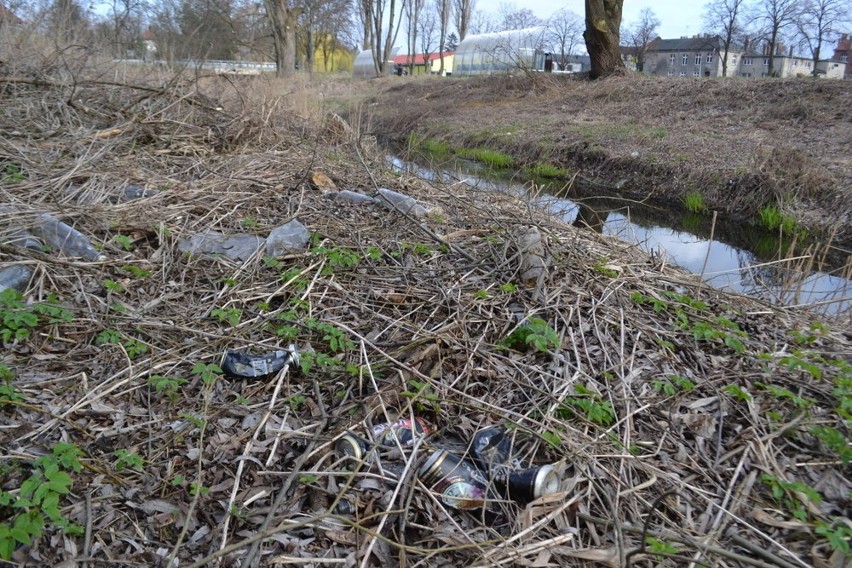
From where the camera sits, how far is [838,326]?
3.50 metres

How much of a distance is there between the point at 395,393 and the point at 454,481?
48 centimetres

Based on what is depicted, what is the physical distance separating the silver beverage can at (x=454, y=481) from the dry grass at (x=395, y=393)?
4 centimetres

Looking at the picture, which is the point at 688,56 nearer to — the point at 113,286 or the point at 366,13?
the point at 366,13

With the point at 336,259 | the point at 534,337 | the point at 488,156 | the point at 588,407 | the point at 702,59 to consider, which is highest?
the point at 702,59

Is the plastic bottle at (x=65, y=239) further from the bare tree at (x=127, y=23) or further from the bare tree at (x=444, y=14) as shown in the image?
the bare tree at (x=444, y=14)

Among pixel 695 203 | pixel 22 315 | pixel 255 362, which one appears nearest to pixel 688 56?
pixel 695 203

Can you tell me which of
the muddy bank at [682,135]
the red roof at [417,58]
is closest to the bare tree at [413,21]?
the red roof at [417,58]

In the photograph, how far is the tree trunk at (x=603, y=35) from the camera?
15617mm

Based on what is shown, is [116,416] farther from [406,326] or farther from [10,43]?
[10,43]

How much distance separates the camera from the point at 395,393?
2.39 meters

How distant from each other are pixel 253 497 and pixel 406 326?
43.2 inches

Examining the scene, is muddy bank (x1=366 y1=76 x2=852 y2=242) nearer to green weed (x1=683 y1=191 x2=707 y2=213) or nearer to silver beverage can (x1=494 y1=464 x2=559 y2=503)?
green weed (x1=683 y1=191 x2=707 y2=213)

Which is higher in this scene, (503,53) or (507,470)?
(503,53)

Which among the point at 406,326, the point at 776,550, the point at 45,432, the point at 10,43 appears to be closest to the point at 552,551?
the point at 776,550
